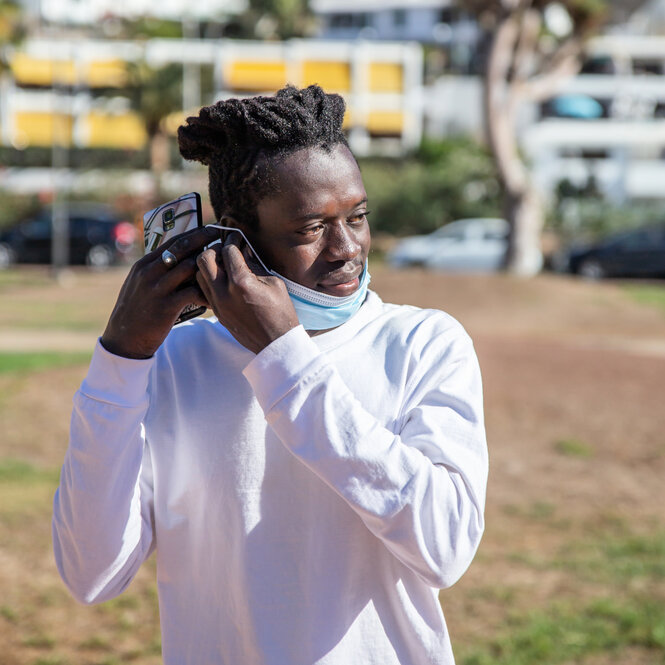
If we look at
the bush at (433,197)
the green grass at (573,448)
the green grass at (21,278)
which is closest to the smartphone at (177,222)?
the green grass at (573,448)

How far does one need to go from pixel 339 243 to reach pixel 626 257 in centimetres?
2264

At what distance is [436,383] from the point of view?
1625 mm

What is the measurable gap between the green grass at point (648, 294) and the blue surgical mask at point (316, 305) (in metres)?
17.0

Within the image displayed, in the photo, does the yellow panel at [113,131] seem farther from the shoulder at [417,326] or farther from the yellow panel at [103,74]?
the shoulder at [417,326]

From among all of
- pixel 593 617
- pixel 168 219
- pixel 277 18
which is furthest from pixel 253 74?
pixel 168 219

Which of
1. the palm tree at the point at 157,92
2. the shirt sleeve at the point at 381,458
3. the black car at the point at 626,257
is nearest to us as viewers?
the shirt sleeve at the point at 381,458

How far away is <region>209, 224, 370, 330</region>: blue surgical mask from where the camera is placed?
5.33 feet

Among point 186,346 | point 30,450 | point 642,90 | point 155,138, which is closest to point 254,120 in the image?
point 186,346

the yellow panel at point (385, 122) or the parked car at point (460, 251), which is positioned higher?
the yellow panel at point (385, 122)

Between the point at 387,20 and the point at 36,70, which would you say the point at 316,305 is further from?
the point at 387,20

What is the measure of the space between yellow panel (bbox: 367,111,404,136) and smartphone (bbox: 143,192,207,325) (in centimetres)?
4420

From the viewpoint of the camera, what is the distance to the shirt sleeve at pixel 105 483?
5.10ft

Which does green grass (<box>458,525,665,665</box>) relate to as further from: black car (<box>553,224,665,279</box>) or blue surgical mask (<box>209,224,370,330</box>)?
black car (<box>553,224,665,279</box>)

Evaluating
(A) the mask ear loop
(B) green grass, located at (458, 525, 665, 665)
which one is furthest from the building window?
(A) the mask ear loop
